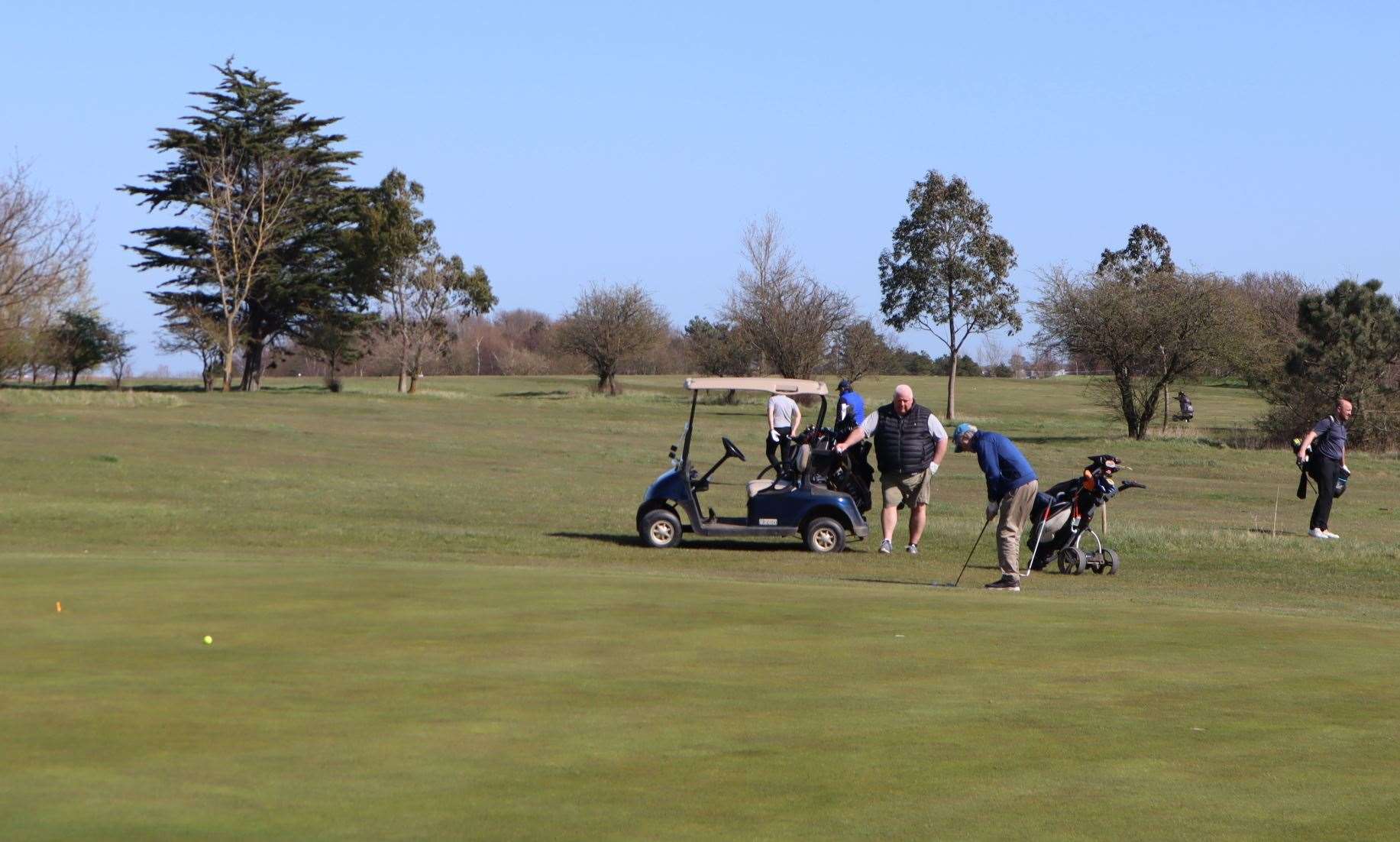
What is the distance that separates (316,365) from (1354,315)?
104 m

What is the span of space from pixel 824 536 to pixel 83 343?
60.5m

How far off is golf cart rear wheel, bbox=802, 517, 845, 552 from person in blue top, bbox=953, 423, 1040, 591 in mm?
4234

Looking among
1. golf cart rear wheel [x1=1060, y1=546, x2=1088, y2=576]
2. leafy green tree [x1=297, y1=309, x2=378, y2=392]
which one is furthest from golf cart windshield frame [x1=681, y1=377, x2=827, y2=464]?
leafy green tree [x1=297, y1=309, x2=378, y2=392]

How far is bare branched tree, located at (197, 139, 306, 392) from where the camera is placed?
70188mm

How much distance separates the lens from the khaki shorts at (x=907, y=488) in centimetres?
1920

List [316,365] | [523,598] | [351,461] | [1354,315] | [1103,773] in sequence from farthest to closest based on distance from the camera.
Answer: [316,365] < [1354,315] < [351,461] < [523,598] < [1103,773]

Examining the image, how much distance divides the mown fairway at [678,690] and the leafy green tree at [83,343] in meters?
53.0

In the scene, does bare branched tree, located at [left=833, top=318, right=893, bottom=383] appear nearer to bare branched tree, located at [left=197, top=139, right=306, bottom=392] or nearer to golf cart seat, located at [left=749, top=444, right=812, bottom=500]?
bare branched tree, located at [left=197, top=139, right=306, bottom=392]

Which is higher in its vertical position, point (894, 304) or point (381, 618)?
point (894, 304)

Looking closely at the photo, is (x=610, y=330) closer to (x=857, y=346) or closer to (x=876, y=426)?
(x=857, y=346)

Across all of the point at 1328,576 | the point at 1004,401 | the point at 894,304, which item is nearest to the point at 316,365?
the point at 1004,401

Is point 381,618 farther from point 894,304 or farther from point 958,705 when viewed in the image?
point 894,304

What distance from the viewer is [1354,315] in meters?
50.4

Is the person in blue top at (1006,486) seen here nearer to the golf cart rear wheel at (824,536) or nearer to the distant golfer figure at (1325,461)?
the golf cart rear wheel at (824,536)
